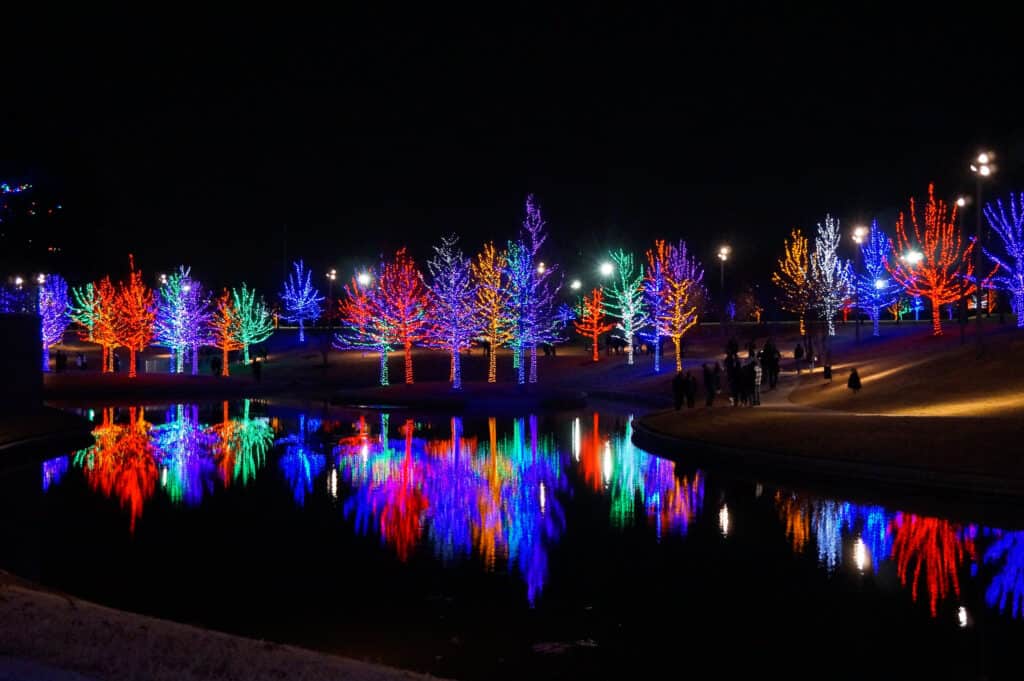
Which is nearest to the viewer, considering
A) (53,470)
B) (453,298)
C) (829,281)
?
(53,470)

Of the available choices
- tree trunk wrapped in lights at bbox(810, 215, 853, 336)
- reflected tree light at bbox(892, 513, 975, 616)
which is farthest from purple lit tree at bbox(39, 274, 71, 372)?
reflected tree light at bbox(892, 513, 975, 616)

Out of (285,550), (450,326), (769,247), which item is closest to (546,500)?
(285,550)

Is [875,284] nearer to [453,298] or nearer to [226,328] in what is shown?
[453,298]

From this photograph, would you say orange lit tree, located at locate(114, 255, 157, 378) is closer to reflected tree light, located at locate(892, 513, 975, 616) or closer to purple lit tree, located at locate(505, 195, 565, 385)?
purple lit tree, located at locate(505, 195, 565, 385)

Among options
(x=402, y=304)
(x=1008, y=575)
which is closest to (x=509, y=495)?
(x=1008, y=575)

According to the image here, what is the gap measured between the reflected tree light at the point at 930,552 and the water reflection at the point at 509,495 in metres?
0.03

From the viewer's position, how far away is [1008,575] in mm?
12188

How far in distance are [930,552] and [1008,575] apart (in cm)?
142

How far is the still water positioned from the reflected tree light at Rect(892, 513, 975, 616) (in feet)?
0.16

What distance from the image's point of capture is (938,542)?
46.5 feet

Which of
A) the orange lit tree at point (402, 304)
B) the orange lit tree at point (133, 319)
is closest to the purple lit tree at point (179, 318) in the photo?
the orange lit tree at point (133, 319)

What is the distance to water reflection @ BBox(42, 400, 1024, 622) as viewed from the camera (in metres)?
13.2

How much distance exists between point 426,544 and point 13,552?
577 cm

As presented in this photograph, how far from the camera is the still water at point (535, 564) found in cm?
959
